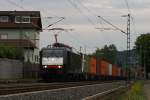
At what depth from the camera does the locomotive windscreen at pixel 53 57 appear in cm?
4991

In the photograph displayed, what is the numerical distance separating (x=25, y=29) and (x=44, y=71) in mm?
42601

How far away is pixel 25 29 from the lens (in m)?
91.5

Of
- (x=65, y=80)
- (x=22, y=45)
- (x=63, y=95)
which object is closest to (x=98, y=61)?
(x=22, y=45)

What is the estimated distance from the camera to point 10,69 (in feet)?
201

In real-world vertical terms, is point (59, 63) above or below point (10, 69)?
above

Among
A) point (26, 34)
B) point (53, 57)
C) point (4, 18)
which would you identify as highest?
point (4, 18)

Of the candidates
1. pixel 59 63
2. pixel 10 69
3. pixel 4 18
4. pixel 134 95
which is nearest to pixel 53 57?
pixel 59 63

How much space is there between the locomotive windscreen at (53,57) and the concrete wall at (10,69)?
32.1 feet

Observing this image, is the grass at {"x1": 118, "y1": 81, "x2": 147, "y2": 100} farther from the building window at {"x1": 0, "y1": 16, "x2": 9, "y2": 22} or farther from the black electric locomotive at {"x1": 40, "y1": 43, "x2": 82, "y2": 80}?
the building window at {"x1": 0, "y1": 16, "x2": 9, "y2": 22}

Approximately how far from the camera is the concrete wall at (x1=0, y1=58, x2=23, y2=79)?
59.5m

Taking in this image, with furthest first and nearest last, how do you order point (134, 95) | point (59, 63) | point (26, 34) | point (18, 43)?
point (26, 34)
point (18, 43)
point (59, 63)
point (134, 95)

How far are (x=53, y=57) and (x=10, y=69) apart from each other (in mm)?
12497

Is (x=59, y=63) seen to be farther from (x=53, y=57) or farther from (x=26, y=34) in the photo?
(x=26, y=34)

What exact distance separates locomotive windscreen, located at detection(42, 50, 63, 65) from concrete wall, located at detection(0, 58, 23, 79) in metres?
9.77
